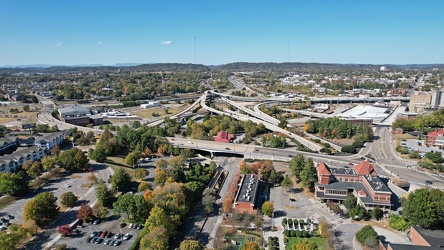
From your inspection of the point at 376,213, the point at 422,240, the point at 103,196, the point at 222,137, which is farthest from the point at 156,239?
the point at 222,137

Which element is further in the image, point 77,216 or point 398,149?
point 398,149

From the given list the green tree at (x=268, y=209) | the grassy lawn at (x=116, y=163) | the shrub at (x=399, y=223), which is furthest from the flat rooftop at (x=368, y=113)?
the grassy lawn at (x=116, y=163)

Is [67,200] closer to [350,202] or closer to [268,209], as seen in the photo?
[268,209]

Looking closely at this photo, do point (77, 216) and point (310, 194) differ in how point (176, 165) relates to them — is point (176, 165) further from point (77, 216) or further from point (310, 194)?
point (310, 194)

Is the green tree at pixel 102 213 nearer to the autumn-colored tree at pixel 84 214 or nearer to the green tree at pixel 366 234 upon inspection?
the autumn-colored tree at pixel 84 214

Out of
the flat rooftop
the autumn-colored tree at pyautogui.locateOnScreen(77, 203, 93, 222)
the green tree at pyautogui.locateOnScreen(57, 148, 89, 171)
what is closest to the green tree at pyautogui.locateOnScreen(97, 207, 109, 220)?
the autumn-colored tree at pyautogui.locateOnScreen(77, 203, 93, 222)

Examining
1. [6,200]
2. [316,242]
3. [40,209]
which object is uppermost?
[40,209]

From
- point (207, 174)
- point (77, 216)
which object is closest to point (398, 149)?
point (207, 174)
